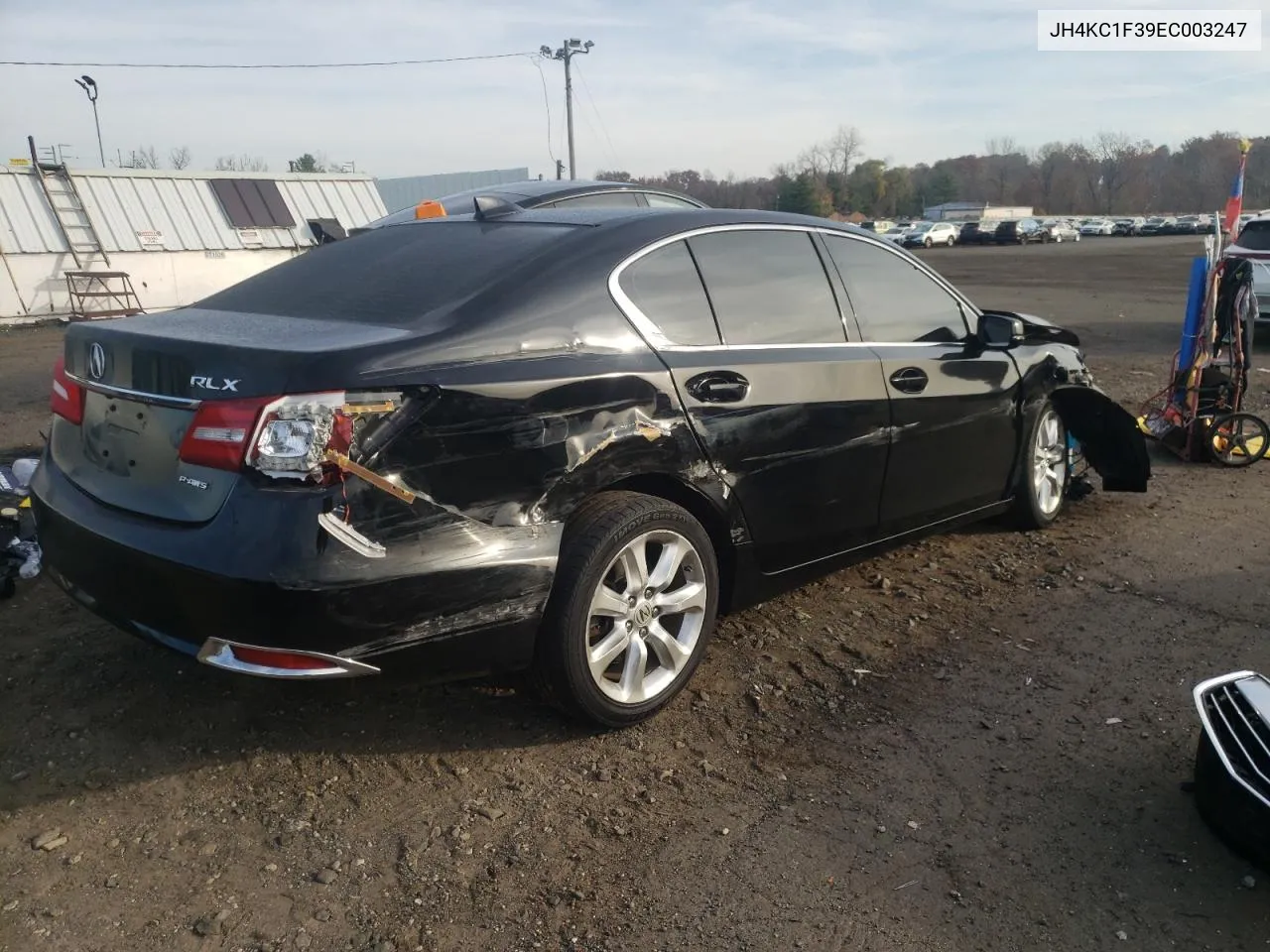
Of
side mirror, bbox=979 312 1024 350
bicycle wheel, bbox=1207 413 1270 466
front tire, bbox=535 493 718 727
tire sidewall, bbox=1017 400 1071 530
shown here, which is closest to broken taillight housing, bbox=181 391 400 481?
front tire, bbox=535 493 718 727

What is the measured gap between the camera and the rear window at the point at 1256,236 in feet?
44.0

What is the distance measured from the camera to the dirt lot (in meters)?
2.37

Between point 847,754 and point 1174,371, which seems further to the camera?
point 1174,371

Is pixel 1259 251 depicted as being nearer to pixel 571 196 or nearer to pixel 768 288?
pixel 571 196

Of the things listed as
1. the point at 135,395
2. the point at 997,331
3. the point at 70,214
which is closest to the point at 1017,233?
the point at 70,214

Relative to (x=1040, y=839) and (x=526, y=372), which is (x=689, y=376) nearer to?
(x=526, y=372)

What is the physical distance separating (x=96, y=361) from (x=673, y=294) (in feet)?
5.85

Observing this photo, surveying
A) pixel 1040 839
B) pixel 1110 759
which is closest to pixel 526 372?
pixel 1040 839

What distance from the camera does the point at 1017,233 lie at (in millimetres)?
58344

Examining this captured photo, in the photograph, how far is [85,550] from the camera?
2.83 metres

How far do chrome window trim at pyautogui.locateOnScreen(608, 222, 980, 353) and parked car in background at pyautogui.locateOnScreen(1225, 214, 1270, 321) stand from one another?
10.6 meters

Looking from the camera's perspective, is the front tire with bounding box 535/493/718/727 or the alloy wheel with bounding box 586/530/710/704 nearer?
the front tire with bounding box 535/493/718/727

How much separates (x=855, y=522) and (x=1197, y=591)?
1714mm

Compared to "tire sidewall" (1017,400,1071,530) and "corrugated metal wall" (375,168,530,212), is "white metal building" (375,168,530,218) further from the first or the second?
"tire sidewall" (1017,400,1071,530)
